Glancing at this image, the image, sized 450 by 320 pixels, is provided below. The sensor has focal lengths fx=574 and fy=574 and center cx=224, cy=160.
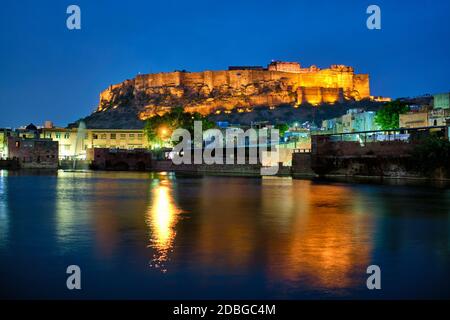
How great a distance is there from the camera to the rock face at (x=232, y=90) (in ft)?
433

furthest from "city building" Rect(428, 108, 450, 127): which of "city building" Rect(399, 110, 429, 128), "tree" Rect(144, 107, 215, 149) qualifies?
"tree" Rect(144, 107, 215, 149)

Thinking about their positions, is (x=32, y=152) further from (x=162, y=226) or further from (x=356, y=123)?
(x=162, y=226)

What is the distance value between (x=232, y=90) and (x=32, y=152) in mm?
65956

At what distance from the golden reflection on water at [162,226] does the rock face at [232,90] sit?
10597 cm

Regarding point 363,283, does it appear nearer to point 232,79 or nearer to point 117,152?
point 117,152

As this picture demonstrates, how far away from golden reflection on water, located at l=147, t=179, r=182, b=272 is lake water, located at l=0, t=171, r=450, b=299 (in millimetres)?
37

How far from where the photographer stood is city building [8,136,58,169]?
77.3m

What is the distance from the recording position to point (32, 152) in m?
77.2

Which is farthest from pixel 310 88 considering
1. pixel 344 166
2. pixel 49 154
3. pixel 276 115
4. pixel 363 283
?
pixel 363 283

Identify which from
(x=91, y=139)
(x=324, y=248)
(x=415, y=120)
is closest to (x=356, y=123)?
(x=415, y=120)

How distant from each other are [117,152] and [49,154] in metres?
9.14

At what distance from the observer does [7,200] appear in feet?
86.2

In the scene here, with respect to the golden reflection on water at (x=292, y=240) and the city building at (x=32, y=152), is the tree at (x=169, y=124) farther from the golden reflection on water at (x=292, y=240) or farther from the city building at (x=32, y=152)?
the golden reflection on water at (x=292, y=240)
